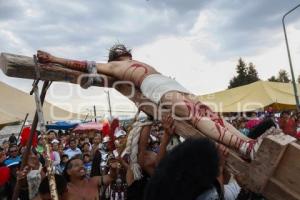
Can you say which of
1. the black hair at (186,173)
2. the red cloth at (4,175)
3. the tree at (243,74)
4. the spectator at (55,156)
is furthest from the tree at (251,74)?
the black hair at (186,173)

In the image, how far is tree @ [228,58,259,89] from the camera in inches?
2862

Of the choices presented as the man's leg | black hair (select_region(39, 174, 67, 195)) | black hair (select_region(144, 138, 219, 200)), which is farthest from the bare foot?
black hair (select_region(39, 174, 67, 195))

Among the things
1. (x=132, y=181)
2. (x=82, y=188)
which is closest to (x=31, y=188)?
(x=82, y=188)

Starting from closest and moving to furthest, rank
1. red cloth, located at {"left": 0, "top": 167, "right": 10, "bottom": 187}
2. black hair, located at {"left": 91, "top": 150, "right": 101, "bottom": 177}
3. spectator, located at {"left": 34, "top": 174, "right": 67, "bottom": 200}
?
spectator, located at {"left": 34, "top": 174, "right": 67, "bottom": 200} < red cloth, located at {"left": 0, "top": 167, "right": 10, "bottom": 187} < black hair, located at {"left": 91, "top": 150, "right": 101, "bottom": 177}

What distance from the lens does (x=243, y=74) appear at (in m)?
73.8

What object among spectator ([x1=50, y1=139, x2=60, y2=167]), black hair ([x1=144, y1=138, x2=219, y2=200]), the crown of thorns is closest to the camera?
black hair ([x1=144, y1=138, x2=219, y2=200])

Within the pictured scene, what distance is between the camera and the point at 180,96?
2.84 meters

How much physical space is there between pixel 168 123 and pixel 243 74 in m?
73.1

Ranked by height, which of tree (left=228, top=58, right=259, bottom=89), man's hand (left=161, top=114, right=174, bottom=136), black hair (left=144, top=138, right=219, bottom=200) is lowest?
black hair (left=144, top=138, right=219, bottom=200)

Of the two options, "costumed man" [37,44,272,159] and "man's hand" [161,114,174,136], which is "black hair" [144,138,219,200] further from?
"man's hand" [161,114,174,136]

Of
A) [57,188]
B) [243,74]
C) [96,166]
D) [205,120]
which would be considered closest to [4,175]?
[96,166]

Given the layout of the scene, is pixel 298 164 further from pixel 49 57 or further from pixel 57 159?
pixel 57 159

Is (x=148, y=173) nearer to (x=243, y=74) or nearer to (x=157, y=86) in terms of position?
(x=157, y=86)

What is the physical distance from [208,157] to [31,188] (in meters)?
3.36
